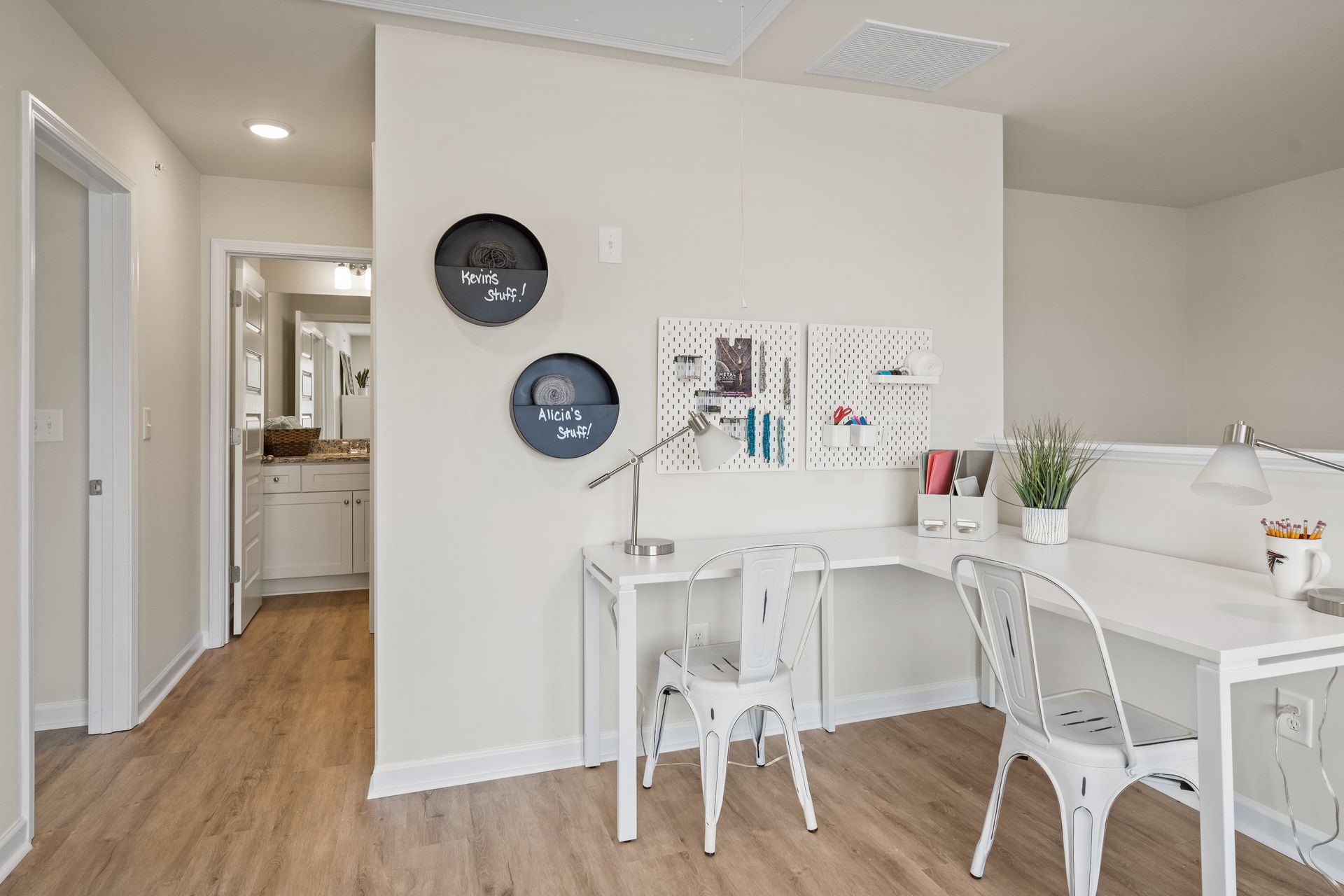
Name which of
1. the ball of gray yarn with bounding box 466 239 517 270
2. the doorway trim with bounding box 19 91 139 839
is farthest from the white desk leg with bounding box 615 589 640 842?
the doorway trim with bounding box 19 91 139 839

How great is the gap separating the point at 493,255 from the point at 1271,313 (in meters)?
3.94

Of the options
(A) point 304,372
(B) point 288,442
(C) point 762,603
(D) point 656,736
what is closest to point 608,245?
(C) point 762,603

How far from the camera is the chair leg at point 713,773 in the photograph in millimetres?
2020

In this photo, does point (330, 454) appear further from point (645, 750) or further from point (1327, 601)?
point (1327, 601)

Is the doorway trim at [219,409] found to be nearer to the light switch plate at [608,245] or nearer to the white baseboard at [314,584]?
the white baseboard at [314,584]

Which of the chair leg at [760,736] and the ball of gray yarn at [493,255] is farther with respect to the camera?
the chair leg at [760,736]

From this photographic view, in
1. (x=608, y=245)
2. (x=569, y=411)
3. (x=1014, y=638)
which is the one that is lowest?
(x=1014, y=638)

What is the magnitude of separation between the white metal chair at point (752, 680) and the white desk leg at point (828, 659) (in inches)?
26.3

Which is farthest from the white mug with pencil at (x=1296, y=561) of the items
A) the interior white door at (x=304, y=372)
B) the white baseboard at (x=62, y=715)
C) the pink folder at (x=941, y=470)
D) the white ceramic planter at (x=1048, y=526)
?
the interior white door at (x=304, y=372)

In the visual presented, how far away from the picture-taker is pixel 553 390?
8.16 ft

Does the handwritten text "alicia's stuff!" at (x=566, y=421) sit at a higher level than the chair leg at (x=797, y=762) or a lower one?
higher

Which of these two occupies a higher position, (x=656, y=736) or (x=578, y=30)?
(x=578, y=30)

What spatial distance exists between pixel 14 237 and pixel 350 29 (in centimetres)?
107

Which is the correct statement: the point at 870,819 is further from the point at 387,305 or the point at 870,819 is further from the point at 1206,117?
the point at 1206,117
